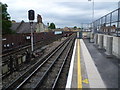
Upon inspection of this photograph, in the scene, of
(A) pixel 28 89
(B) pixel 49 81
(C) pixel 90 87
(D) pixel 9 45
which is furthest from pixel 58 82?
(D) pixel 9 45

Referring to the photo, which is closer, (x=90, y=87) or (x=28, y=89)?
(x=90, y=87)

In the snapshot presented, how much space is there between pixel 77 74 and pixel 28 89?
7.71ft

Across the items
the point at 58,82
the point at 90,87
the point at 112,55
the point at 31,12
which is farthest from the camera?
the point at 31,12

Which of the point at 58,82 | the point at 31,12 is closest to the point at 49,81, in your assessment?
the point at 58,82

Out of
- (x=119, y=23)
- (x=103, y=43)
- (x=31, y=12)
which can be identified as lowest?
(x=103, y=43)

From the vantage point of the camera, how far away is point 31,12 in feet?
40.2

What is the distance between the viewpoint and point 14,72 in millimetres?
8711

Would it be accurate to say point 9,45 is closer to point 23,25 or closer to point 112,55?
point 112,55

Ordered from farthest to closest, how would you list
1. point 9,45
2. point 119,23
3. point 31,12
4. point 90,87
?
1. point 9,45
2. point 31,12
3. point 119,23
4. point 90,87

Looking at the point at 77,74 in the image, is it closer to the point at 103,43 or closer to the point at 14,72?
the point at 14,72

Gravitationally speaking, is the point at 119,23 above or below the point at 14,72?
above

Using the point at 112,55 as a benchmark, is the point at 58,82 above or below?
below

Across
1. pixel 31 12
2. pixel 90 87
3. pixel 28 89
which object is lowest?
pixel 28 89

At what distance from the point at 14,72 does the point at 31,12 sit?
5856 millimetres
